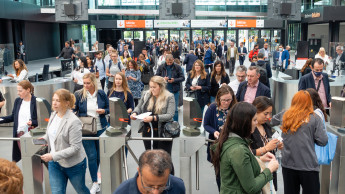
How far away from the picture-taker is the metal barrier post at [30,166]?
14.6 ft

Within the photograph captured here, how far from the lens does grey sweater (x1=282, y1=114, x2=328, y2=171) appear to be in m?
3.61

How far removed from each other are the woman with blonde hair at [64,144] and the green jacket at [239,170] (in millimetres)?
1780

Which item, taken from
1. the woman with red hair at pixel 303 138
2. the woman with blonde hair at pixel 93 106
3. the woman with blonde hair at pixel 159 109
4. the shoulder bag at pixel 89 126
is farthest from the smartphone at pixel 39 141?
the woman with red hair at pixel 303 138

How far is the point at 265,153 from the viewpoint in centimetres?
330

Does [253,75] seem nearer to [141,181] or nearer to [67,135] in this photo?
[67,135]

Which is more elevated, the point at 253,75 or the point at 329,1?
the point at 329,1

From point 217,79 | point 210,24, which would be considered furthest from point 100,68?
point 210,24

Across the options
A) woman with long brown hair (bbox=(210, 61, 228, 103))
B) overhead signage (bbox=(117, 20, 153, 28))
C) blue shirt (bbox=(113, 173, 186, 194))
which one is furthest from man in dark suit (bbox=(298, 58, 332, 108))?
overhead signage (bbox=(117, 20, 153, 28))

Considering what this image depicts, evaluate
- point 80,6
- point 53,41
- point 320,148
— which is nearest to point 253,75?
point 320,148

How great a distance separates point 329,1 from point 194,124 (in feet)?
74.8

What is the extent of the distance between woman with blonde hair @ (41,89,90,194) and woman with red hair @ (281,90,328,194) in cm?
207

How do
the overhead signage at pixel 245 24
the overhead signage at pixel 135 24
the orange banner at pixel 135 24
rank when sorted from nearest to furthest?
the overhead signage at pixel 245 24
the overhead signage at pixel 135 24
the orange banner at pixel 135 24

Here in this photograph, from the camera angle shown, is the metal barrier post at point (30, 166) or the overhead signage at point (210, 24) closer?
the metal barrier post at point (30, 166)

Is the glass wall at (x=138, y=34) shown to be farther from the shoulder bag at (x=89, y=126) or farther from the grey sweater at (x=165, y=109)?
the shoulder bag at (x=89, y=126)
